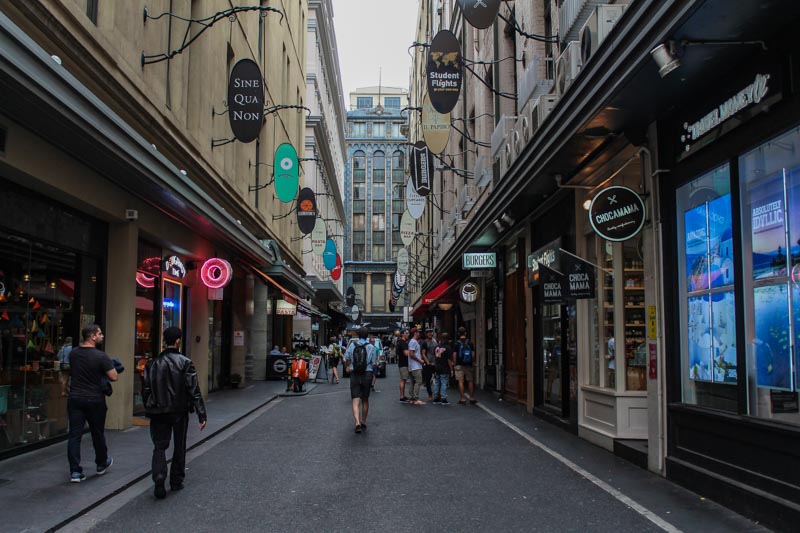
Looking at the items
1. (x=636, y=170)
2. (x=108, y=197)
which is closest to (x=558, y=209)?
(x=636, y=170)

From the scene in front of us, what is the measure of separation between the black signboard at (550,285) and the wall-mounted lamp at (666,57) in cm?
575

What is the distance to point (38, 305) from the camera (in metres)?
9.92

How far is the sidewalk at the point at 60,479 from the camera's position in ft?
20.4

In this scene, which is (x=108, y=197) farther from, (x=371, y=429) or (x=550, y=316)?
(x=550, y=316)

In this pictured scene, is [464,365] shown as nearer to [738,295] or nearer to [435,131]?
[435,131]

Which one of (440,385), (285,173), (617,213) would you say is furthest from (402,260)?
(617,213)

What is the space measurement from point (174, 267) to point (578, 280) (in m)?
9.21

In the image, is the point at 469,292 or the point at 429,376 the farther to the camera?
the point at 469,292

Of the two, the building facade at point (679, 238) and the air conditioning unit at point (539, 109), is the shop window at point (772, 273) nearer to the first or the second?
the building facade at point (679, 238)

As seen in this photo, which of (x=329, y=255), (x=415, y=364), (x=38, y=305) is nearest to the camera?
(x=38, y=305)

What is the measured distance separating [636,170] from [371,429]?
6.19 meters

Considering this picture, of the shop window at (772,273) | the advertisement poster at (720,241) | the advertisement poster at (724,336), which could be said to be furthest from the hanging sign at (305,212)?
the shop window at (772,273)

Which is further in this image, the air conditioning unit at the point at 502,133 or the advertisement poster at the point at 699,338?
the air conditioning unit at the point at 502,133

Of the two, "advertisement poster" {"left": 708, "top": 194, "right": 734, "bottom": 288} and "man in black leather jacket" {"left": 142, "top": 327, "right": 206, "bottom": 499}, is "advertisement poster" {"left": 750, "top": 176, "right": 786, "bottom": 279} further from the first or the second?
"man in black leather jacket" {"left": 142, "top": 327, "right": 206, "bottom": 499}
